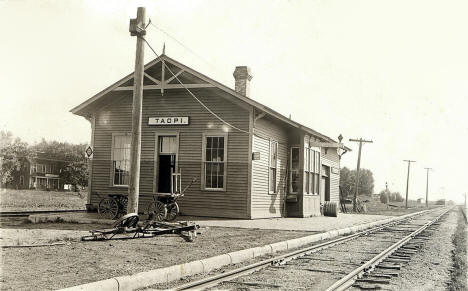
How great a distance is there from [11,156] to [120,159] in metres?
56.7

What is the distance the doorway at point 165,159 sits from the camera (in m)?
17.2

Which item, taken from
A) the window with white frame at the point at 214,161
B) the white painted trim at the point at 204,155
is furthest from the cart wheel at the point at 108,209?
the window with white frame at the point at 214,161

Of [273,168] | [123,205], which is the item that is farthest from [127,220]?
[273,168]

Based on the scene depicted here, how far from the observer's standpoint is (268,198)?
17844 millimetres

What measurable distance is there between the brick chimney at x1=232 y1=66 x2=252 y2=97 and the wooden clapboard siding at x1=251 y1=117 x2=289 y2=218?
214 cm

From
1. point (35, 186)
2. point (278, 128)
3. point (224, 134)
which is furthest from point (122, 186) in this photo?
point (35, 186)

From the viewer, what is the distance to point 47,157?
87.4 meters

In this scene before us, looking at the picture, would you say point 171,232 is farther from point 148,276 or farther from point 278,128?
point 278,128

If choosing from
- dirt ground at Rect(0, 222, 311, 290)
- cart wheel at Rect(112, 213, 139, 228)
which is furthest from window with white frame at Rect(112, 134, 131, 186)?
cart wheel at Rect(112, 213, 139, 228)

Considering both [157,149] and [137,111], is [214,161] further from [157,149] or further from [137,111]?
[137,111]

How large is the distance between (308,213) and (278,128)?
419 cm

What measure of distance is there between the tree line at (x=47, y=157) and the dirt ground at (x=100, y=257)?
190 feet

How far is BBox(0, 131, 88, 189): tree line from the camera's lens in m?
65.9

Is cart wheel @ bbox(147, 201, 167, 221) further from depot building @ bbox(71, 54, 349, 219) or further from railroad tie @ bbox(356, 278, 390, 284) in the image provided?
railroad tie @ bbox(356, 278, 390, 284)
